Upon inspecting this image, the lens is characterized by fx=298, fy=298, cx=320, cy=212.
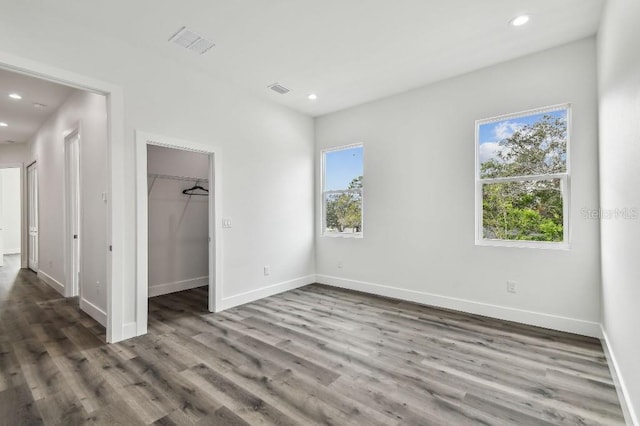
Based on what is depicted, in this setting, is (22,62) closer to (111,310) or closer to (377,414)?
(111,310)

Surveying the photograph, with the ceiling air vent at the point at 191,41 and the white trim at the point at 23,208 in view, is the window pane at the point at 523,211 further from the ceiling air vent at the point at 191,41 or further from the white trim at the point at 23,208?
the white trim at the point at 23,208

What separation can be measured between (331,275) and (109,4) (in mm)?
4341

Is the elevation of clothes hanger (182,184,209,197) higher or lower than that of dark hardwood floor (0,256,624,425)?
higher

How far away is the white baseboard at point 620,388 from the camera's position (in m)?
1.69

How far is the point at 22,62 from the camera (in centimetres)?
240

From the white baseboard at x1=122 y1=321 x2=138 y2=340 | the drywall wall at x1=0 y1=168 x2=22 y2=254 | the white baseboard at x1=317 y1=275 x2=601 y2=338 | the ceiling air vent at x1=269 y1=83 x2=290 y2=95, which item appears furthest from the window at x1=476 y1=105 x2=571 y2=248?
the drywall wall at x1=0 y1=168 x2=22 y2=254

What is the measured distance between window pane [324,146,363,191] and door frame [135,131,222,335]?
205 centimetres

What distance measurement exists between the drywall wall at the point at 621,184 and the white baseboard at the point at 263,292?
375cm

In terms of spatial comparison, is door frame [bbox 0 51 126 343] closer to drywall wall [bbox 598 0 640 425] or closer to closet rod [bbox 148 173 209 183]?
closet rod [bbox 148 173 209 183]

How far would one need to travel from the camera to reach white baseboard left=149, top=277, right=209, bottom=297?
4605 mm

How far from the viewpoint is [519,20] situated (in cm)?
271

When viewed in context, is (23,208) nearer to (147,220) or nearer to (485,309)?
(147,220)

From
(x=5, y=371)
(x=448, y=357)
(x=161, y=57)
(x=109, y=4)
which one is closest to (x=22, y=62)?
(x=109, y=4)

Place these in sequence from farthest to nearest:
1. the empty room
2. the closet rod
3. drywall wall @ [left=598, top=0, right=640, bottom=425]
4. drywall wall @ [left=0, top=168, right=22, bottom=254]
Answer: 1. drywall wall @ [left=0, top=168, right=22, bottom=254]
2. the closet rod
3. the empty room
4. drywall wall @ [left=598, top=0, right=640, bottom=425]
